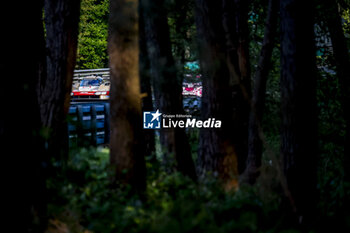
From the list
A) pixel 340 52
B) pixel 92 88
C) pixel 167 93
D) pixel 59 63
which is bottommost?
pixel 167 93

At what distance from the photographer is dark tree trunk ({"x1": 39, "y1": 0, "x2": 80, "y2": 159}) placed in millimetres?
8273

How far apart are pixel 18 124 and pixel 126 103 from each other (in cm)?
206

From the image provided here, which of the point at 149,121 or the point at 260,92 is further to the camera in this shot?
the point at 149,121

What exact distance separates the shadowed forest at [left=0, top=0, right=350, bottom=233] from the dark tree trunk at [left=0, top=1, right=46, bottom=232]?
0.4 inches

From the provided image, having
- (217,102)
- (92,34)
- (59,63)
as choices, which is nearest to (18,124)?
(59,63)

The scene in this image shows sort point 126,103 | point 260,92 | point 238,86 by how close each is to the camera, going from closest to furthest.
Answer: point 126,103 < point 260,92 < point 238,86

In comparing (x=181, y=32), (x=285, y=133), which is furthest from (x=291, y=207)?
(x=181, y=32)

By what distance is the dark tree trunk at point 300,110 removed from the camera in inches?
263

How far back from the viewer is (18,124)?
4.28 metres

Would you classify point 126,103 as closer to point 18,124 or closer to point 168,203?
point 168,203

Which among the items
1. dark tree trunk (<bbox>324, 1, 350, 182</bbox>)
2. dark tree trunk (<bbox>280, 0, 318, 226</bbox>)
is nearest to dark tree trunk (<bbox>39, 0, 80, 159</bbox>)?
dark tree trunk (<bbox>280, 0, 318, 226</bbox>)

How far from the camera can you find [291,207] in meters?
6.64

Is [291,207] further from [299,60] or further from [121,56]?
[121,56]

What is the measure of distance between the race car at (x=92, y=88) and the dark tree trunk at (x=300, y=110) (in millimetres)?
31340
